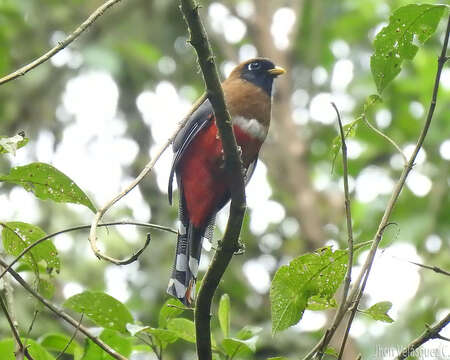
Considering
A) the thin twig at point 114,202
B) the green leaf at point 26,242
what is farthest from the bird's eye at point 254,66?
the green leaf at point 26,242

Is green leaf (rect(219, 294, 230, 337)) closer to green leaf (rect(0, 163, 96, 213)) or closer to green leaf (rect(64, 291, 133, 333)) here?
green leaf (rect(64, 291, 133, 333))

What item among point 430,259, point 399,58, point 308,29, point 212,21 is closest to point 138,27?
point 212,21

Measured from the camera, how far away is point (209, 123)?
11.8 feet

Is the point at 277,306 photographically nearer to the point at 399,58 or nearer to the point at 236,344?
the point at 236,344

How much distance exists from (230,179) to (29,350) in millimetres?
776

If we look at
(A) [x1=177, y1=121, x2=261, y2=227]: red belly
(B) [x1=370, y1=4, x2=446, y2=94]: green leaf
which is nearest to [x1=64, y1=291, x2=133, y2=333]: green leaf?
(B) [x1=370, y1=4, x2=446, y2=94]: green leaf

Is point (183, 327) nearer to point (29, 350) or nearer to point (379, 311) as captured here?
point (29, 350)

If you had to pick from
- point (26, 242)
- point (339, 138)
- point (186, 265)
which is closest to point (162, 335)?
point (26, 242)

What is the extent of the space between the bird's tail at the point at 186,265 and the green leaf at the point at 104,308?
2.08 feet

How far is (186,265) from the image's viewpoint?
312 centimetres

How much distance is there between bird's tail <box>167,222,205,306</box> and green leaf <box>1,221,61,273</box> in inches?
24.6

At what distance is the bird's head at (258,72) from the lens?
407 cm

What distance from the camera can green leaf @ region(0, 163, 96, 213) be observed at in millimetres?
2111

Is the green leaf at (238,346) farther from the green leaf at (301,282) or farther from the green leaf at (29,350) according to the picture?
the green leaf at (29,350)
